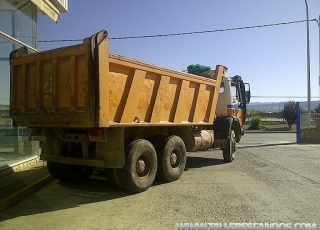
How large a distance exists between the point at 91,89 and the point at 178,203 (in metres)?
2.58

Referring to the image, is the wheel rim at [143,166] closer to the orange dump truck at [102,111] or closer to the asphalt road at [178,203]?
the orange dump truck at [102,111]

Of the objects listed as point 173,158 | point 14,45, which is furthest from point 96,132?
point 14,45

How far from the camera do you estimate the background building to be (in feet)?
27.1

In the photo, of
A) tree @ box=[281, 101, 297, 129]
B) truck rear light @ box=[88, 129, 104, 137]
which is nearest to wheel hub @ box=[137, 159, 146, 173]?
truck rear light @ box=[88, 129, 104, 137]

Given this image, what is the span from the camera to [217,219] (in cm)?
488

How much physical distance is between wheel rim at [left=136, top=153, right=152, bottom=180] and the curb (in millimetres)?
2235

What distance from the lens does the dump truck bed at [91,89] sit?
5480 mm

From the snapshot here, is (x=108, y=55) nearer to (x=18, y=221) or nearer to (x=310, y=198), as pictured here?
(x=18, y=221)

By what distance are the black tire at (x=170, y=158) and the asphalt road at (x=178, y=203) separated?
239 millimetres

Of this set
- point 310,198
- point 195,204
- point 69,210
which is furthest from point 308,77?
point 69,210

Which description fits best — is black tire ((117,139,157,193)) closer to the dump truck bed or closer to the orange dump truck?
the orange dump truck

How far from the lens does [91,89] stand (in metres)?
5.46

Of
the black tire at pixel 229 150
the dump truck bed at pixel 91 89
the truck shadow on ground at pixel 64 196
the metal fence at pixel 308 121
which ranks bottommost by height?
the truck shadow on ground at pixel 64 196

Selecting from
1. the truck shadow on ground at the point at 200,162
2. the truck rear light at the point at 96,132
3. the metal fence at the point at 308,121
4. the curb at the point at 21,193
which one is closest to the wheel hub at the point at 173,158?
the truck shadow on ground at the point at 200,162
